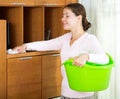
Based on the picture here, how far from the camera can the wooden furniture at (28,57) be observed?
2.79 meters

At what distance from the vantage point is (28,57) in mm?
2963

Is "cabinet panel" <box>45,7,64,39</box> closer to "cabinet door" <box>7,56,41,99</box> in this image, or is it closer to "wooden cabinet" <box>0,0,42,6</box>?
"wooden cabinet" <box>0,0,42,6</box>

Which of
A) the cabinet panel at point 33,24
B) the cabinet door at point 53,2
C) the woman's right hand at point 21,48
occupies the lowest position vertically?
the woman's right hand at point 21,48

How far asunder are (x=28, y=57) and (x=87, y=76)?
39.4 inches

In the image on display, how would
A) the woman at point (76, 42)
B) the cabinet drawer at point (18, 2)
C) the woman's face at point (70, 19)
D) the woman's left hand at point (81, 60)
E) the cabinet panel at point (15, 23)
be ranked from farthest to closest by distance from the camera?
the cabinet panel at point (15, 23) → the cabinet drawer at point (18, 2) → the woman's face at point (70, 19) → the woman at point (76, 42) → the woman's left hand at point (81, 60)

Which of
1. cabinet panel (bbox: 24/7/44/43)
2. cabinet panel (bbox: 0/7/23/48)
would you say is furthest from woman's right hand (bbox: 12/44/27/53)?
cabinet panel (bbox: 24/7/44/43)

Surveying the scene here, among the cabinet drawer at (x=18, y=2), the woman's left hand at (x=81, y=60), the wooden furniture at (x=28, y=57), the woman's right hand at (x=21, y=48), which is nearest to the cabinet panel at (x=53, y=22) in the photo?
the wooden furniture at (x=28, y=57)

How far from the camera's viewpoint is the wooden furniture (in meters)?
2.79

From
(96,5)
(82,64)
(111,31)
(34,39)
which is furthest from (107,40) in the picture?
(82,64)

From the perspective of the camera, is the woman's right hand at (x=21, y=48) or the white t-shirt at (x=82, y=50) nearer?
the white t-shirt at (x=82, y=50)

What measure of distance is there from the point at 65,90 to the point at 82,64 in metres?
0.38

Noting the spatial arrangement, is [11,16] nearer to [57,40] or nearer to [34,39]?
[34,39]

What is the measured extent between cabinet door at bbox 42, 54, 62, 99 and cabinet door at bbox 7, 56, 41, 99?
72 millimetres

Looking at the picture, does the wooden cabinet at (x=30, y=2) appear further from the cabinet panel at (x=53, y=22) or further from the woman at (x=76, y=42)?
the woman at (x=76, y=42)
